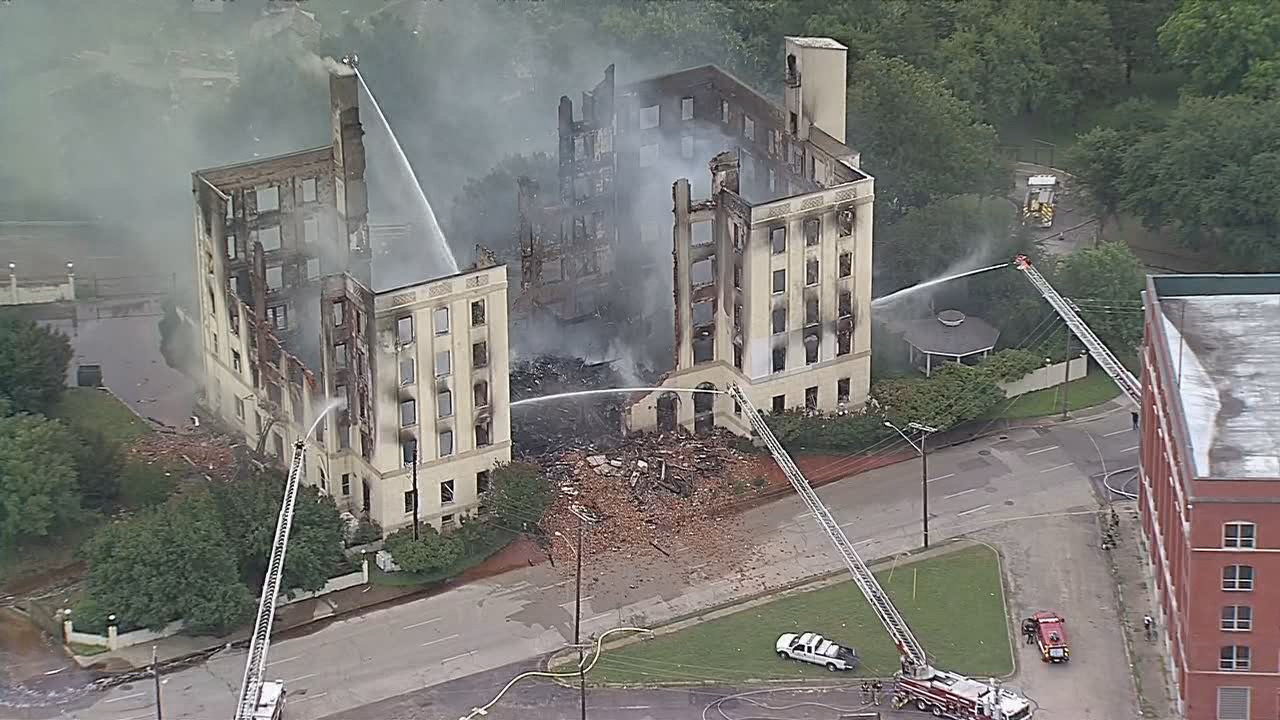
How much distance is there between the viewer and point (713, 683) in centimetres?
9269

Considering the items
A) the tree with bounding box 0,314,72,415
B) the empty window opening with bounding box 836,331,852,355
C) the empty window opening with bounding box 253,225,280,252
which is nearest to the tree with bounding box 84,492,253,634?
the tree with bounding box 0,314,72,415

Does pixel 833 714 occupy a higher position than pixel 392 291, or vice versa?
pixel 392 291

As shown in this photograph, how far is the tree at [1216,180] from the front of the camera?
127250 millimetres

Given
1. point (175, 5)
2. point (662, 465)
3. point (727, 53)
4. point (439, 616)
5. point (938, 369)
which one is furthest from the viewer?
point (175, 5)

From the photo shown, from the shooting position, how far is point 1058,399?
11600 cm

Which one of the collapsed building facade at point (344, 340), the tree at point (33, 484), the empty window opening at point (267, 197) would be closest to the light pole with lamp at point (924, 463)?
the collapsed building facade at point (344, 340)

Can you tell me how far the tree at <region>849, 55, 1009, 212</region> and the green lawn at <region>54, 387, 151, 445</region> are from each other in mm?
39896

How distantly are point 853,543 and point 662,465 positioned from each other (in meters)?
9.56

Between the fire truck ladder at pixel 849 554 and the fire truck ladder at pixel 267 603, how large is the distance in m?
20.2

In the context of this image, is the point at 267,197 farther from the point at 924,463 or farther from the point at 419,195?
the point at 924,463

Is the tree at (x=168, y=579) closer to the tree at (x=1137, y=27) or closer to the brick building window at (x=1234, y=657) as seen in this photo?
the brick building window at (x=1234, y=657)

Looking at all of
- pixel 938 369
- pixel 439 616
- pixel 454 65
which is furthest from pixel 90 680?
pixel 454 65

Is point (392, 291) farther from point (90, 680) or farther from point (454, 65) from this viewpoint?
point (454, 65)

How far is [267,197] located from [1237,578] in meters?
46.1
